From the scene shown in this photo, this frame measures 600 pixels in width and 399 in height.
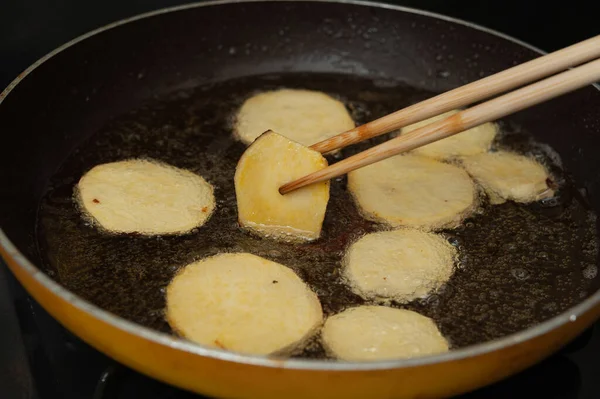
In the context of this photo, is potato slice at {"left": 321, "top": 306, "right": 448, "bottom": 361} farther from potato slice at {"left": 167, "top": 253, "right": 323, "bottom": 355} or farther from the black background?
the black background

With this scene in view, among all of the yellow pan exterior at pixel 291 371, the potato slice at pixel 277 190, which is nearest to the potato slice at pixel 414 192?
the potato slice at pixel 277 190

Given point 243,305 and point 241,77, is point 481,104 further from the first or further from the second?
point 241,77

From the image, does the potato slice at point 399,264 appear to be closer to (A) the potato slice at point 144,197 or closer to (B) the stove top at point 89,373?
(B) the stove top at point 89,373

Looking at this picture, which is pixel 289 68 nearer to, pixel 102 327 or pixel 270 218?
pixel 270 218

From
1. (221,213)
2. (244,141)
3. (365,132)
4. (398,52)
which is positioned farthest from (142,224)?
(398,52)

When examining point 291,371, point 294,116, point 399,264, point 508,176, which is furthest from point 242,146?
point 291,371

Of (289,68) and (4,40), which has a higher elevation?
(4,40)

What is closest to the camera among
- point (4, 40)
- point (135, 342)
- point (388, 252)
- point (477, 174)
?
point (135, 342)
